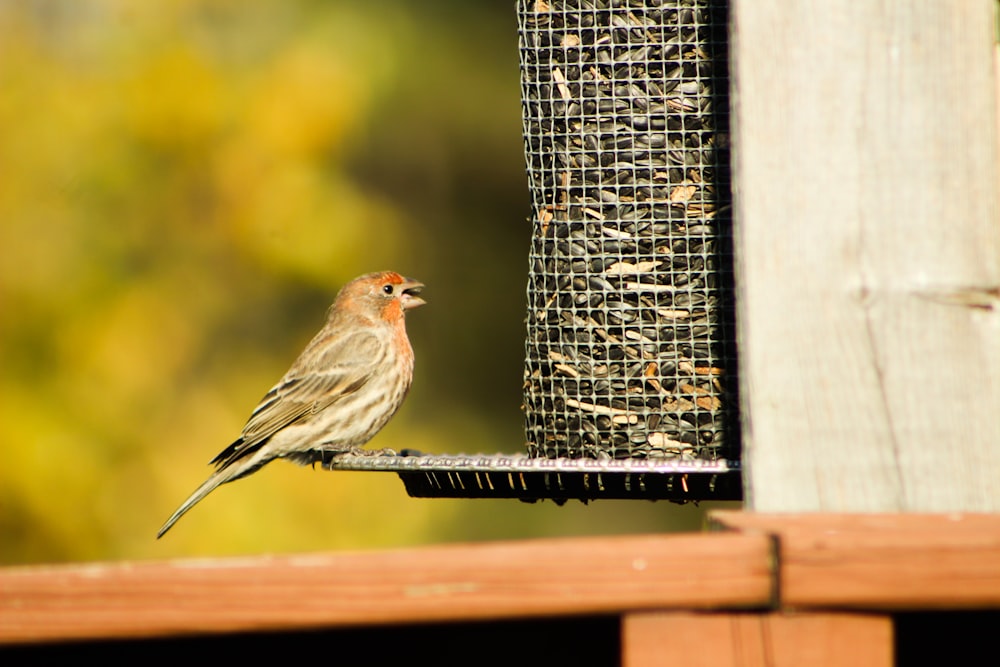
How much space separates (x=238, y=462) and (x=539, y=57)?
3.08 metres

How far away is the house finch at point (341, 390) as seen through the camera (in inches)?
259

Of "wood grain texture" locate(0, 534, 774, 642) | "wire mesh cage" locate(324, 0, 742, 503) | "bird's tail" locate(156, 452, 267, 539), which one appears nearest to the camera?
"wood grain texture" locate(0, 534, 774, 642)

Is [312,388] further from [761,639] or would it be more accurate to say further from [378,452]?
[761,639]

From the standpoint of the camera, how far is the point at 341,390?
22.0 ft

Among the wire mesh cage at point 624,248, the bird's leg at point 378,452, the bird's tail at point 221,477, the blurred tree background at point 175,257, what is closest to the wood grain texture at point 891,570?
the wire mesh cage at point 624,248

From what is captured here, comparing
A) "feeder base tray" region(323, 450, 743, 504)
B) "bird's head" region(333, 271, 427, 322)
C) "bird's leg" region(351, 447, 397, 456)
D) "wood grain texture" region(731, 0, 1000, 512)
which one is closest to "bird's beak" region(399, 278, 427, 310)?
"bird's head" region(333, 271, 427, 322)

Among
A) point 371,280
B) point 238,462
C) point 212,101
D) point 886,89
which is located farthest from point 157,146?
point 886,89

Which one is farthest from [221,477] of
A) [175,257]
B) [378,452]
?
[175,257]

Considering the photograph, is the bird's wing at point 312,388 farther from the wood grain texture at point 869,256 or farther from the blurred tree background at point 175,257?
the wood grain texture at point 869,256

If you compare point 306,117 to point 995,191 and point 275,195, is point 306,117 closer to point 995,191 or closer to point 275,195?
point 275,195

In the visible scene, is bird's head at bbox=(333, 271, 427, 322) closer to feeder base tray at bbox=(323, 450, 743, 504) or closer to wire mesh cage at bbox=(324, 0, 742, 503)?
feeder base tray at bbox=(323, 450, 743, 504)

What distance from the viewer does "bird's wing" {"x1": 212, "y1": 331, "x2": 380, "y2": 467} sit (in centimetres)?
653

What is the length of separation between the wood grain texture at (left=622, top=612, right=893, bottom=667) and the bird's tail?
4497 millimetres

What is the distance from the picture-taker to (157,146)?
7520 mm
